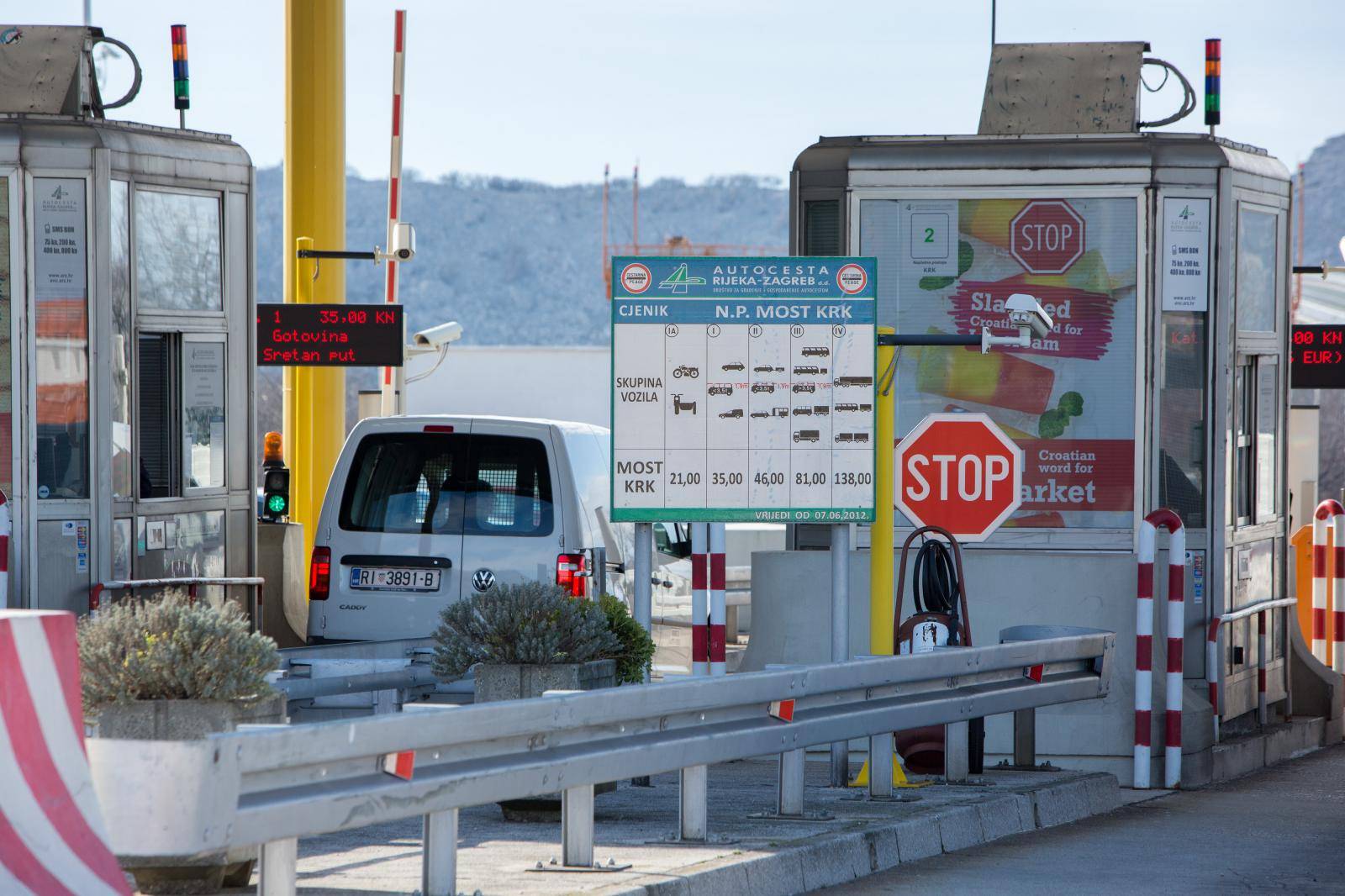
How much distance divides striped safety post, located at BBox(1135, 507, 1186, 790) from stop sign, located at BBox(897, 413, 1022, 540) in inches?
32.4

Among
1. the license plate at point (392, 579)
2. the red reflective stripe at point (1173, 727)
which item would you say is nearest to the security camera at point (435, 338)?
the license plate at point (392, 579)

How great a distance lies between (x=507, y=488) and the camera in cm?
1206

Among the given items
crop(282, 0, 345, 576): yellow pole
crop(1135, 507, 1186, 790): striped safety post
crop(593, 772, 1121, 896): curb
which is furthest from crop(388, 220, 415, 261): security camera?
crop(593, 772, 1121, 896): curb

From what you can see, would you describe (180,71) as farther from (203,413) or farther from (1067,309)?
(1067,309)

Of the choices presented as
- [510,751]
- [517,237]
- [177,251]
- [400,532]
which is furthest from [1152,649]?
[517,237]

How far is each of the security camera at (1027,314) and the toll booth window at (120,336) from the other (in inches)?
216

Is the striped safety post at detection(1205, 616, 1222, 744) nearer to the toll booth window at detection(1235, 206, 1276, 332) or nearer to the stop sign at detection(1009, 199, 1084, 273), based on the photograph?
the toll booth window at detection(1235, 206, 1276, 332)

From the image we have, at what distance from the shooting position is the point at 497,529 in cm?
1206

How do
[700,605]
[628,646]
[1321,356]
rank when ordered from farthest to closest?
[1321,356], [700,605], [628,646]

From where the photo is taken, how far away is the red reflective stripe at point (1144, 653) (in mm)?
11188

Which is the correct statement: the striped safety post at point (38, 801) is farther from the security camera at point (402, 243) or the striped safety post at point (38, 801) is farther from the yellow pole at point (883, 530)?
the security camera at point (402, 243)

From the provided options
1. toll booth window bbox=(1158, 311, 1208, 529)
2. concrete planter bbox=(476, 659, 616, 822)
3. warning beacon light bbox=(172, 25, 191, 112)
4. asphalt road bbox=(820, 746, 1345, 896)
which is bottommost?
asphalt road bbox=(820, 746, 1345, 896)

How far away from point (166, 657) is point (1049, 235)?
729 centimetres

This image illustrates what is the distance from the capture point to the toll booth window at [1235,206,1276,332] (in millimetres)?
12836
